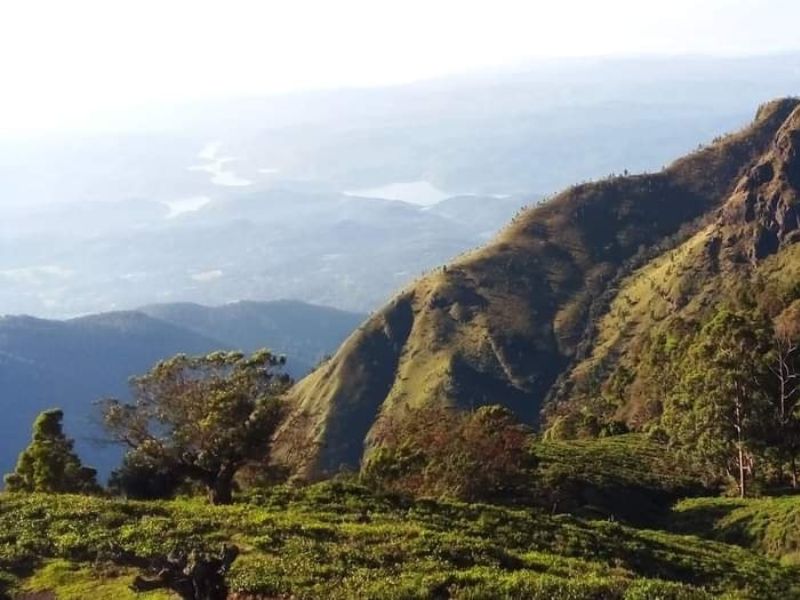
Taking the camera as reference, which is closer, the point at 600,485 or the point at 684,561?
the point at 684,561

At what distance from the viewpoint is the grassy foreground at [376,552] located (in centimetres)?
2272

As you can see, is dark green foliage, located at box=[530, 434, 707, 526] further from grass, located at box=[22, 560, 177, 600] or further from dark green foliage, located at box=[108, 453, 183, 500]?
grass, located at box=[22, 560, 177, 600]

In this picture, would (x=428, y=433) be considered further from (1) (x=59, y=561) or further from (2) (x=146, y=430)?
(1) (x=59, y=561)

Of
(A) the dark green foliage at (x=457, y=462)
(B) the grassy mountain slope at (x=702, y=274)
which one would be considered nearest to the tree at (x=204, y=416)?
(A) the dark green foliage at (x=457, y=462)

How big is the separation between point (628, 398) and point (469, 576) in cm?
9845

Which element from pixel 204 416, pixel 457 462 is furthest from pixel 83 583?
pixel 457 462

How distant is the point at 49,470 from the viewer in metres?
52.9

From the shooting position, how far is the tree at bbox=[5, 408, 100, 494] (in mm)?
52688

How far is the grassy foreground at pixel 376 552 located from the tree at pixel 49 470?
18524 millimetres

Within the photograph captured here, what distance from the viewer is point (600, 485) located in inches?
2165

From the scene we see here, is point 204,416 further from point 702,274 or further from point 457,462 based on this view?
point 702,274

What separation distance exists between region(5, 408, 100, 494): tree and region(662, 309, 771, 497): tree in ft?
128

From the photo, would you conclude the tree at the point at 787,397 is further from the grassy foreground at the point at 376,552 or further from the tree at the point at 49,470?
the tree at the point at 49,470

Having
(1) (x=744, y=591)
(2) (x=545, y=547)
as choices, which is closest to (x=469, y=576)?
(2) (x=545, y=547)
